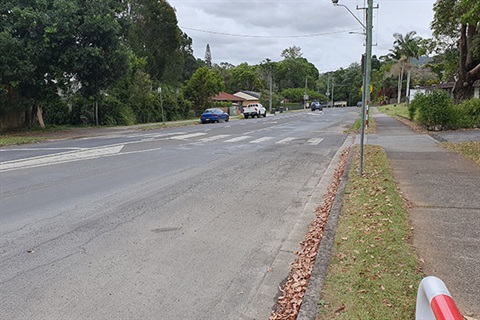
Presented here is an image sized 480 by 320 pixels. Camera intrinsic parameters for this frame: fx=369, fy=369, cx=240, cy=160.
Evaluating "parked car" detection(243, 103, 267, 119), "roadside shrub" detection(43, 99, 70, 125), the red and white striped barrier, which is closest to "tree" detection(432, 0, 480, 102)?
"parked car" detection(243, 103, 267, 119)

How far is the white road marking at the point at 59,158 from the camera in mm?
10852

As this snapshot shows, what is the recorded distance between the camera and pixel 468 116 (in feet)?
61.9

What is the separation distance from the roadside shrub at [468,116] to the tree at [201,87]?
27.5 m

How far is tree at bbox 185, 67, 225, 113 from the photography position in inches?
1626

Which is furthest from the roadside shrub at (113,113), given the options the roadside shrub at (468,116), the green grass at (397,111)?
the green grass at (397,111)

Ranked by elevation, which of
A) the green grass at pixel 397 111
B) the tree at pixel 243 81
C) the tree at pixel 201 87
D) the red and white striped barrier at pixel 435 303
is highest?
the tree at pixel 243 81

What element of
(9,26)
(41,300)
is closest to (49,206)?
(41,300)

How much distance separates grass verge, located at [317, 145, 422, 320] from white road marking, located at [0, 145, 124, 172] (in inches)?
358

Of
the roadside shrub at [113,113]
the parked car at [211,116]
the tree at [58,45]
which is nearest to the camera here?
the tree at [58,45]

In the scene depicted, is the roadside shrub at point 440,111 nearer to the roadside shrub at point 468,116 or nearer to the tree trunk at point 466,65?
the roadside shrub at point 468,116

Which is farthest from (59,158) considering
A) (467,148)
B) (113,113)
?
(113,113)

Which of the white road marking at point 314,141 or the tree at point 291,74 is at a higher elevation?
the tree at point 291,74

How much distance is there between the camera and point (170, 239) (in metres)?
5.20

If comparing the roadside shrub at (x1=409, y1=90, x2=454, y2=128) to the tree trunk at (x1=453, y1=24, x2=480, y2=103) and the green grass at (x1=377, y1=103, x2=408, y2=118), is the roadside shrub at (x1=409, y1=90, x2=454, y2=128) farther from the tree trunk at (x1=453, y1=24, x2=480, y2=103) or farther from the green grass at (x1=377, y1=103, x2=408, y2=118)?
the green grass at (x1=377, y1=103, x2=408, y2=118)
